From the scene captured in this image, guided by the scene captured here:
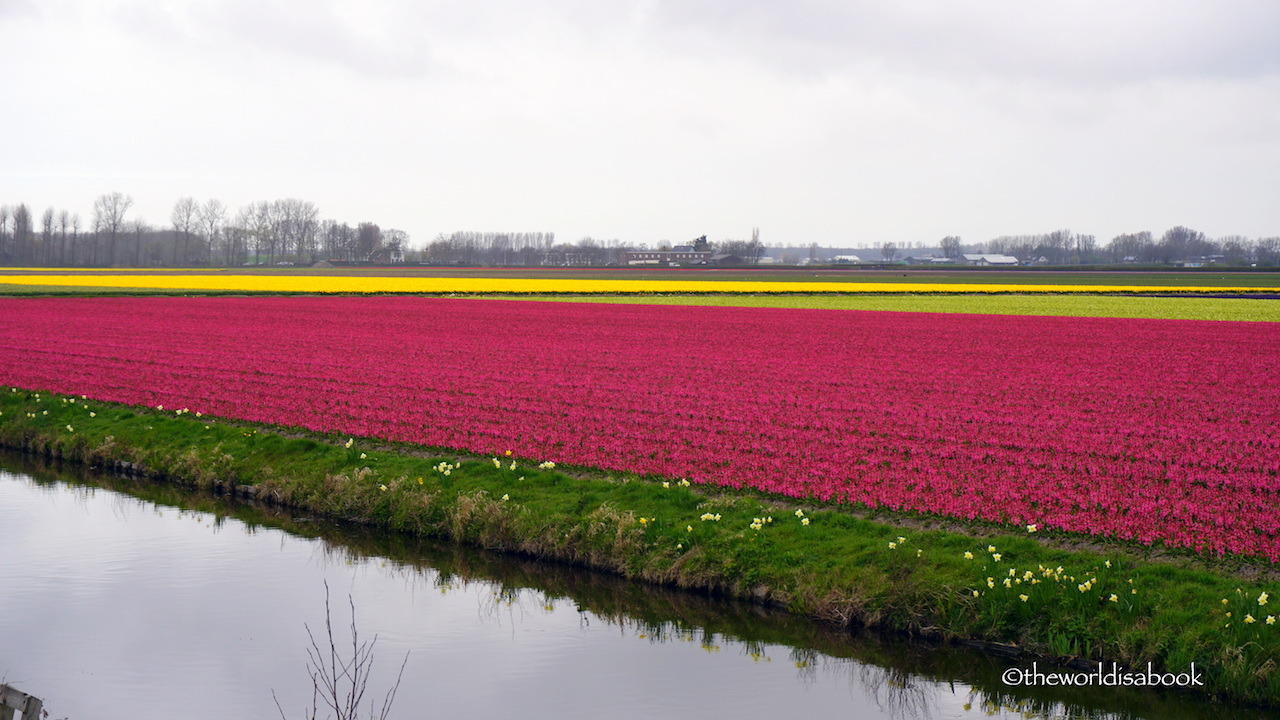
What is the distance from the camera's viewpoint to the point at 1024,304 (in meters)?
75.9

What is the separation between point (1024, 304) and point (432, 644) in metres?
68.6

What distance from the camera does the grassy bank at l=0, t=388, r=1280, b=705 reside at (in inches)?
481

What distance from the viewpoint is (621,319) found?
54781 mm

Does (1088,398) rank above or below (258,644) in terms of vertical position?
above

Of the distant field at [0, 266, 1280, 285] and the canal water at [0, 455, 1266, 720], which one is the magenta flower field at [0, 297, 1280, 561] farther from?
the distant field at [0, 266, 1280, 285]

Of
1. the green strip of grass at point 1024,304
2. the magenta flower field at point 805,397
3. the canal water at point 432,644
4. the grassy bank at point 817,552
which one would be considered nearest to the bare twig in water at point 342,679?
the canal water at point 432,644

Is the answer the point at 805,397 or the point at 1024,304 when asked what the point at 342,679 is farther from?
the point at 1024,304

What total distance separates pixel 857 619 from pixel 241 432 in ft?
48.3

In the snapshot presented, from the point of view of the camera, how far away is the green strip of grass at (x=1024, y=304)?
2534 inches

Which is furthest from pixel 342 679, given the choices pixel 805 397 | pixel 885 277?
pixel 885 277

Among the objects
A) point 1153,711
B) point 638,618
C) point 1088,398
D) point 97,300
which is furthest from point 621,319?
point 1153,711

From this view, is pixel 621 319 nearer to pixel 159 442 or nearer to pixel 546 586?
pixel 159 442

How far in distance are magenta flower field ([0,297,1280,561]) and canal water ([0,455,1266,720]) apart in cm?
357

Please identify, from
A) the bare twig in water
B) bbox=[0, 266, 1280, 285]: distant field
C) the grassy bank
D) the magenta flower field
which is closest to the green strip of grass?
the magenta flower field
